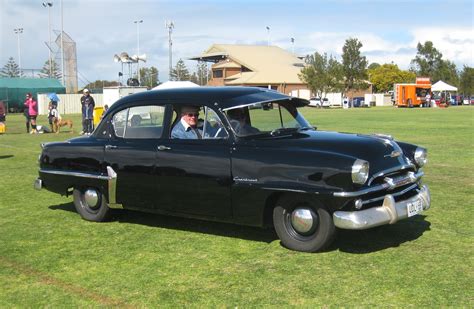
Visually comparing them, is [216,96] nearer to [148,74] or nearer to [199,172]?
[199,172]

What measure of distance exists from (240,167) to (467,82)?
8983 cm

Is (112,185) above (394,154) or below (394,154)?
below

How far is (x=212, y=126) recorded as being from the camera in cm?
586

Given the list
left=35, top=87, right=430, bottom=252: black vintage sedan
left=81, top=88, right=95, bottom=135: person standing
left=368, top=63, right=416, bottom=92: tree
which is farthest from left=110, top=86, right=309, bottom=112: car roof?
left=368, top=63, right=416, bottom=92: tree

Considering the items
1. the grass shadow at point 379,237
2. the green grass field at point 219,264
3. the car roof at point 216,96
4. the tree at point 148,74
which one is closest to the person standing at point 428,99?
the tree at point 148,74

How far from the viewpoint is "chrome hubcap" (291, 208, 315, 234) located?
5.20 metres

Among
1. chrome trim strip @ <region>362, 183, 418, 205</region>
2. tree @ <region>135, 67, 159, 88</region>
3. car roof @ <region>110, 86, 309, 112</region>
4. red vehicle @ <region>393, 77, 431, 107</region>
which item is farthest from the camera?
tree @ <region>135, 67, 159, 88</region>

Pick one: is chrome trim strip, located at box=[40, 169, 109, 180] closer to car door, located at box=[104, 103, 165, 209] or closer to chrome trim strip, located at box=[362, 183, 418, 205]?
car door, located at box=[104, 103, 165, 209]

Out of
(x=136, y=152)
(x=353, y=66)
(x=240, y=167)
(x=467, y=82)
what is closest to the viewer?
(x=240, y=167)

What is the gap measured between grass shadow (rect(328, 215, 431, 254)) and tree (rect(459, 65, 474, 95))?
87.9 metres

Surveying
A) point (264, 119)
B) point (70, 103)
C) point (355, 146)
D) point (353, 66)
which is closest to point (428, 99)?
Answer: point (353, 66)

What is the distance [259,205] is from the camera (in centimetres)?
539

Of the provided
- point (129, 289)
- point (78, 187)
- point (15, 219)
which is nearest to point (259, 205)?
point (129, 289)

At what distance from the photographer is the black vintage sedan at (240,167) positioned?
16.6 ft
